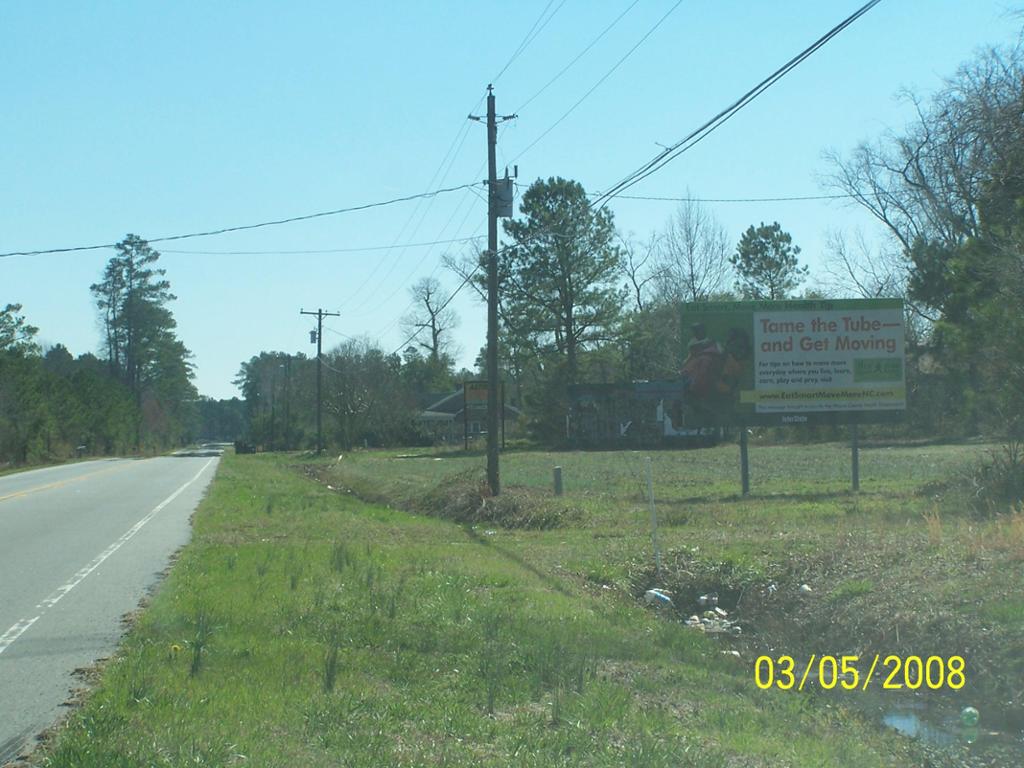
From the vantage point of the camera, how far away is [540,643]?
9203 mm

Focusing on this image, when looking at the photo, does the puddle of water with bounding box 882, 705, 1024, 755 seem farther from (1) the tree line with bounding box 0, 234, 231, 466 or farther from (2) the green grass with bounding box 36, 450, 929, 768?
(1) the tree line with bounding box 0, 234, 231, 466

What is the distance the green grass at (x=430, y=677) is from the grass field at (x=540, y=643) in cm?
3

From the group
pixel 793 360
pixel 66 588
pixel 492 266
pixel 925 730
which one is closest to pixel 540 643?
pixel 925 730

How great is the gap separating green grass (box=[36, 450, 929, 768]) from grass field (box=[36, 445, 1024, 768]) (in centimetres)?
3

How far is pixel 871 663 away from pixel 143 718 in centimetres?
624

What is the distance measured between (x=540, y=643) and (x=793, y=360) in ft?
65.1

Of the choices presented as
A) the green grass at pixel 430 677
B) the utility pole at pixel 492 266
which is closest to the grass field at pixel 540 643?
the green grass at pixel 430 677

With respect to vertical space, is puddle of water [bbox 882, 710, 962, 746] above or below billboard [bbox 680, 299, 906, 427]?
below

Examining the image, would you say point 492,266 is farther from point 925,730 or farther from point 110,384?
point 110,384

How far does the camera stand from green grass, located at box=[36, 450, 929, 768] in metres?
6.32
